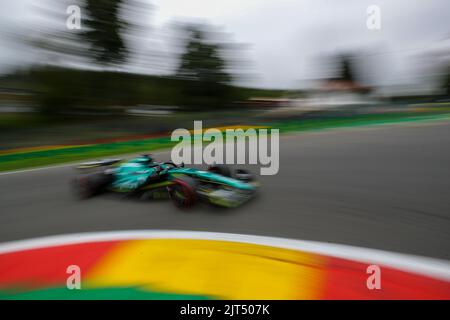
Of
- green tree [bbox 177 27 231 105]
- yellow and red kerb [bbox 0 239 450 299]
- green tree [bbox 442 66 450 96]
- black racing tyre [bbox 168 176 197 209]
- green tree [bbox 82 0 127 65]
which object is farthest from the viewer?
green tree [bbox 177 27 231 105]

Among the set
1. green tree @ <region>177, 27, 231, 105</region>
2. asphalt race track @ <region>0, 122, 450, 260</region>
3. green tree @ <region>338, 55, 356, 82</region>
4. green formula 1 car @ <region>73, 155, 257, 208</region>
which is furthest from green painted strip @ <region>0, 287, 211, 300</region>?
green tree @ <region>338, 55, 356, 82</region>

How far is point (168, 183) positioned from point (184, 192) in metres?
0.29

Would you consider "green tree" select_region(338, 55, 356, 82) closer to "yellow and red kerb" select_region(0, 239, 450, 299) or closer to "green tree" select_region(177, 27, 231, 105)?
"green tree" select_region(177, 27, 231, 105)

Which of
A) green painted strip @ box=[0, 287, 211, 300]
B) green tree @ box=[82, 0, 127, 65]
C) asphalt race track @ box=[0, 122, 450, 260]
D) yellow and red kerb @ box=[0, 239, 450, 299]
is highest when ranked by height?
green tree @ box=[82, 0, 127, 65]

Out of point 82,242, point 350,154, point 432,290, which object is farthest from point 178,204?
point 350,154

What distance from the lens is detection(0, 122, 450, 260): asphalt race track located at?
2.73m

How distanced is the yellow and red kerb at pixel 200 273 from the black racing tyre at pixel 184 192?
0.54m

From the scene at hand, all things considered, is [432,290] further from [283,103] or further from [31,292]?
[283,103]

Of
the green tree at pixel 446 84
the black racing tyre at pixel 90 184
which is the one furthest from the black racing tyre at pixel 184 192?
the green tree at pixel 446 84

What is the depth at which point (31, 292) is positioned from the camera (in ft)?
7.36

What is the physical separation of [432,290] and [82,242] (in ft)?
9.00

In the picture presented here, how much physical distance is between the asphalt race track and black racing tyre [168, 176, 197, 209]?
11 centimetres

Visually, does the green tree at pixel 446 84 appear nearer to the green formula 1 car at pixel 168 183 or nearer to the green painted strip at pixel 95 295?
the green formula 1 car at pixel 168 183

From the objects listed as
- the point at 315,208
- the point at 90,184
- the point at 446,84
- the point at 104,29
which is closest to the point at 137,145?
the point at 90,184
